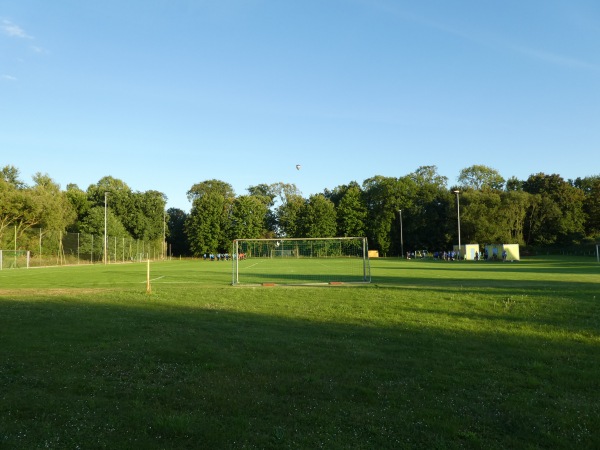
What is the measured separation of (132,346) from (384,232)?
8774 cm

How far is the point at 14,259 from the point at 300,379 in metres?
48.4

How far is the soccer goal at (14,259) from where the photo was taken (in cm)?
4546

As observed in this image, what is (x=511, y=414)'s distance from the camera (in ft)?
17.9

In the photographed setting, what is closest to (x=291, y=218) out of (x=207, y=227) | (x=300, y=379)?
(x=207, y=227)

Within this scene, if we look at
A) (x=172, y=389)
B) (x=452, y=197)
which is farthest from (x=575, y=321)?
(x=452, y=197)

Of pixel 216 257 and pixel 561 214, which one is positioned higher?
pixel 561 214

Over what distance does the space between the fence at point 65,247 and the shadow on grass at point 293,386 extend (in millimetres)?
34437

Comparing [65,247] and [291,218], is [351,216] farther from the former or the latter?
[65,247]

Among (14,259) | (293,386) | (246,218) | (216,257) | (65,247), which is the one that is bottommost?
(216,257)

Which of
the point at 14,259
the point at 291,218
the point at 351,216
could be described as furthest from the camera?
the point at 291,218

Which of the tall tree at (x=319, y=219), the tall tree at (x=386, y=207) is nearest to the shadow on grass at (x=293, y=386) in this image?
the tall tree at (x=319, y=219)

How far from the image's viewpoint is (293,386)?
649cm

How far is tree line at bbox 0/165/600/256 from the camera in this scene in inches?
3110

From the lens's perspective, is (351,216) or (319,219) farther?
(351,216)
